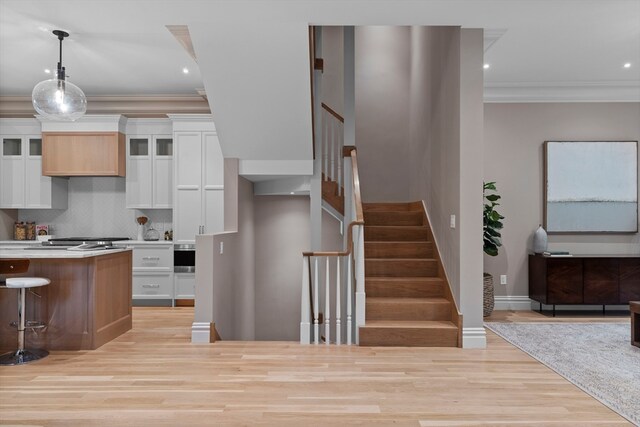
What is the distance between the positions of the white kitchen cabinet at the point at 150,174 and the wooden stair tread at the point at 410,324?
12.4 feet

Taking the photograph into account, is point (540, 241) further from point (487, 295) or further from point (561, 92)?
point (561, 92)

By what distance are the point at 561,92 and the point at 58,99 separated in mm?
5910

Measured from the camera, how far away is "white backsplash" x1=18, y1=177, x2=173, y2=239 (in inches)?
281

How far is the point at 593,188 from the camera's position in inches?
243

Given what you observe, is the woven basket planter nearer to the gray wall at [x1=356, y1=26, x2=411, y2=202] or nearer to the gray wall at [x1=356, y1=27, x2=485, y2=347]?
the gray wall at [x1=356, y1=27, x2=485, y2=347]

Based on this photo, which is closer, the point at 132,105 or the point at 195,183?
the point at 195,183

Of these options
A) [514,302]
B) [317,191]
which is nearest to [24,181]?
[317,191]

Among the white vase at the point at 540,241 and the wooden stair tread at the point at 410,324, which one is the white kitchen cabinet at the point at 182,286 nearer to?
the wooden stair tread at the point at 410,324

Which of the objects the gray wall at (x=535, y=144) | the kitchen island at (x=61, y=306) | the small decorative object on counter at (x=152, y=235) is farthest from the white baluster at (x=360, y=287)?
the small decorative object on counter at (x=152, y=235)

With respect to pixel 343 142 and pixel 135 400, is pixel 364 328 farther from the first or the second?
pixel 343 142

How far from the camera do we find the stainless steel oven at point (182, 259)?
21.6 ft

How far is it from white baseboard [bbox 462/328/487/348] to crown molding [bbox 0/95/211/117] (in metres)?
4.68

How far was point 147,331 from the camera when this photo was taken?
4980 mm

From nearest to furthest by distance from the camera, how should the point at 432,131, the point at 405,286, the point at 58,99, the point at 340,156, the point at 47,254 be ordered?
1. the point at 58,99
2. the point at 47,254
3. the point at 405,286
4. the point at 432,131
5. the point at 340,156
